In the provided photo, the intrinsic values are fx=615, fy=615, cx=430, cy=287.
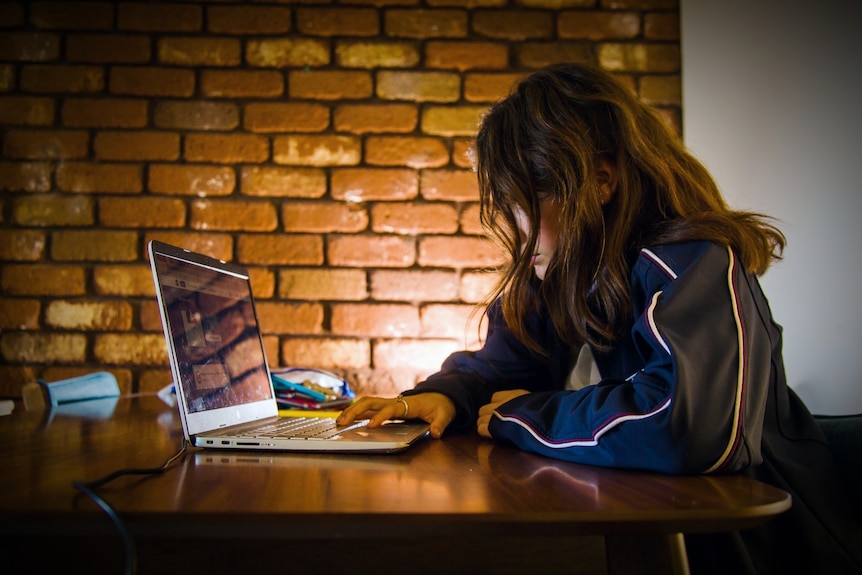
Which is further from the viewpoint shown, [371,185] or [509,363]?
[371,185]

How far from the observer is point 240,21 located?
177 cm

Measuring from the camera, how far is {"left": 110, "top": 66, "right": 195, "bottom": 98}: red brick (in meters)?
1.76

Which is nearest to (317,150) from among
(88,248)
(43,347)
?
(88,248)

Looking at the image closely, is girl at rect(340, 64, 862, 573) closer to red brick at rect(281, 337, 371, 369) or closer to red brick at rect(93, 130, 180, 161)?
red brick at rect(281, 337, 371, 369)

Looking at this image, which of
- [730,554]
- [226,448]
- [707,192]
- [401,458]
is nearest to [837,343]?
[707,192]

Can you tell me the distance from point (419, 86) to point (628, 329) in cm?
114

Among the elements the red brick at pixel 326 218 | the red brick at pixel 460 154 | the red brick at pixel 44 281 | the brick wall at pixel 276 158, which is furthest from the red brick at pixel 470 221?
the red brick at pixel 44 281

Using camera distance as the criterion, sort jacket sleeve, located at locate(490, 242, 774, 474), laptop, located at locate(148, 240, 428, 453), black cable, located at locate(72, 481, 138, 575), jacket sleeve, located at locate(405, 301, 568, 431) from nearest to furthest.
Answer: black cable, located at locate(72, 481, 138, 575)
jacket sleeve, located at locate(490, 242, 774, 474)
laptop, located at locate(148, 240, 428, 453)
jacket sleeve, located at locate(405, 301, 568, 431)

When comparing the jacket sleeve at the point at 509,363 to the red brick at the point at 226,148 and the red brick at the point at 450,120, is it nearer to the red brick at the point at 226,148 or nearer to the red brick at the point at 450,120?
the red brick at the point at 450,120

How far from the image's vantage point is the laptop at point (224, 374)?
700 millimetres

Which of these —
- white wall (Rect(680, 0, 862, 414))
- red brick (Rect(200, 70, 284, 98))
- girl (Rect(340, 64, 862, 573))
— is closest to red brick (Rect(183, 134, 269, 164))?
red brick (Rect(200, 70, 284, 98))

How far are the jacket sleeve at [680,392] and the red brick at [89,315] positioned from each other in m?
1.33

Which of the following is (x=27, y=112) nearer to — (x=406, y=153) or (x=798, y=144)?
(x=406, y=153)

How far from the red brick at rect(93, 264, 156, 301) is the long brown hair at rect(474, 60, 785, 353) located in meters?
1.14
